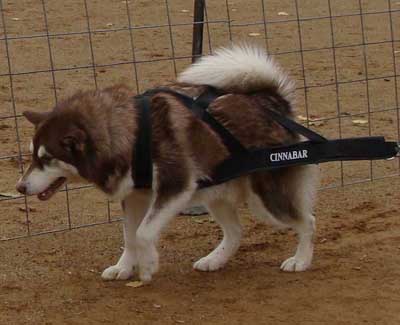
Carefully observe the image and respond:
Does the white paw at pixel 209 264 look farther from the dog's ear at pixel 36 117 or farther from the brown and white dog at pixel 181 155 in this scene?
the dog's ear at pixel 36 117

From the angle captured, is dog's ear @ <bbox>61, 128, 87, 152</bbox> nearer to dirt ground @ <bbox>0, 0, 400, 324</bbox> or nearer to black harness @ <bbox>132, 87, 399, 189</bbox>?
black harness @ <bbox>132, 87, 399, 189</bbox>

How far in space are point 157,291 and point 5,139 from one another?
8.94 ft

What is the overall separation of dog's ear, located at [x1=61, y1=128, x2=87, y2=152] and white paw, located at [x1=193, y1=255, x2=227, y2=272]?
1.03 meters

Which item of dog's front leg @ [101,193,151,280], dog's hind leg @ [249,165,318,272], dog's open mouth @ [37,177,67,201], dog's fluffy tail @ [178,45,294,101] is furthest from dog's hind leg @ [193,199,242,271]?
dog's open mouth @ [37,177,67,201]

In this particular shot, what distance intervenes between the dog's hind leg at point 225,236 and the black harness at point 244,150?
1.37ft

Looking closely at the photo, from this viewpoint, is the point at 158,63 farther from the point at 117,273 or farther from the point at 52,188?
the point at 52,188

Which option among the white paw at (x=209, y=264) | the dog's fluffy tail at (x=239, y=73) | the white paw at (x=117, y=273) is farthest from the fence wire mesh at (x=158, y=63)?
the dog's fluffy tail at (x=239, y=73)

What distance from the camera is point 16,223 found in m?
5.90

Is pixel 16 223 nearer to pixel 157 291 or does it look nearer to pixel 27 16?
→ pixel 157 291

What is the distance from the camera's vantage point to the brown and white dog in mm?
4684

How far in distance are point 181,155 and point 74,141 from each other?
511 mm

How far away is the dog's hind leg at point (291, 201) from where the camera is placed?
506 cm

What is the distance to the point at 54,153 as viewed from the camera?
464cm

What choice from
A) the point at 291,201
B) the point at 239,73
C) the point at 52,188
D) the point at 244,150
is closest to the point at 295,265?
the point at 291,201
